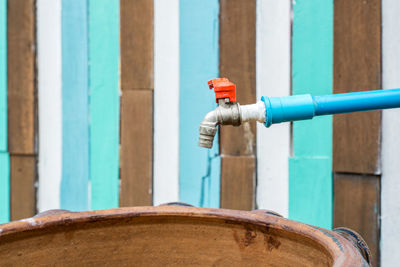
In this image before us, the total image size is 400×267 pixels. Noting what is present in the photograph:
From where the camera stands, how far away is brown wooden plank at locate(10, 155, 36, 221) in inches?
55.4

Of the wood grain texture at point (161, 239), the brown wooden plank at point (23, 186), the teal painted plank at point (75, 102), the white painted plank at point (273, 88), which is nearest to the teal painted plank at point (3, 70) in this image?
the brown wooden plank at point (23, 186)

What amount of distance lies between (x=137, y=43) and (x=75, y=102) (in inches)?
11.9

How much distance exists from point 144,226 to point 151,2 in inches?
30.3

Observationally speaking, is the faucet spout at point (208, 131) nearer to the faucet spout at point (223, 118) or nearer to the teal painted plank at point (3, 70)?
the faucet spout at point (223, 118)

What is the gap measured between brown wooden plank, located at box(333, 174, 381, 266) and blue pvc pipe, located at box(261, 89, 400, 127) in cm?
48

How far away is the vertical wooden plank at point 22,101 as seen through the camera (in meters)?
1.39

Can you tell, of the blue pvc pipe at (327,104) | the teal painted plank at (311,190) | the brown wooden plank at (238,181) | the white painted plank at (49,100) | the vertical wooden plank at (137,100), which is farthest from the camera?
the white painted plank at (49,100)

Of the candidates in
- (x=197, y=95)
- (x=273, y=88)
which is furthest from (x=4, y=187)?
(x=273, y=88)

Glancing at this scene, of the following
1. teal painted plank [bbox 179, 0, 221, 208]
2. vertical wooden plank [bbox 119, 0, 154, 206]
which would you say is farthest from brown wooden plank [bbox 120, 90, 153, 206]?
teal painted plank [bbox 179, 0, 221, 208]

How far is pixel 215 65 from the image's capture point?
1.18 m

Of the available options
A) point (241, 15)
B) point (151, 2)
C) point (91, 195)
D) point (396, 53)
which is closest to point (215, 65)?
point (241, 15)

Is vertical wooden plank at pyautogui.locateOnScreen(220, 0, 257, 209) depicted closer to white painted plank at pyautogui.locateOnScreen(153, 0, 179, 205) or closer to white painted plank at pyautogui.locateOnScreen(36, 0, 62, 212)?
white painted plank at pyautogui.locateOnScreen(153, 0, 179, 205)

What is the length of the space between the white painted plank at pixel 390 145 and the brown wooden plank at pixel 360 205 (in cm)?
2

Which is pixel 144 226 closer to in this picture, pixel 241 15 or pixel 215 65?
pixel 215 65
